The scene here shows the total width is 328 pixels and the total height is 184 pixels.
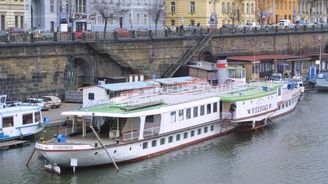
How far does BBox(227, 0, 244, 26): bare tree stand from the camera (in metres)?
118

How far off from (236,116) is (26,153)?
1533cm

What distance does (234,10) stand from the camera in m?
119

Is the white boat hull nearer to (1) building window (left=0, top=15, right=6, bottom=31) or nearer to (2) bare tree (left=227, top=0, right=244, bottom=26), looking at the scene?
(1) building window (left=0, top=15, right=6, bottom=31)

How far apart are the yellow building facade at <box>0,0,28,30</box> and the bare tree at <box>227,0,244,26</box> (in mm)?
42139

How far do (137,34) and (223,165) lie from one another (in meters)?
31.5

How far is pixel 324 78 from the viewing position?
8288 cm

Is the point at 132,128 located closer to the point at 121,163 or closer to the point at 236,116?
the point at 121,163

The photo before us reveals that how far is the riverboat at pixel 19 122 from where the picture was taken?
158 feet

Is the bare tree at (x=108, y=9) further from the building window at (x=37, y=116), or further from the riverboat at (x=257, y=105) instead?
the building window at (x=37, y=116)

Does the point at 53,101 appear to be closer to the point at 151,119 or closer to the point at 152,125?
the point at 151,119

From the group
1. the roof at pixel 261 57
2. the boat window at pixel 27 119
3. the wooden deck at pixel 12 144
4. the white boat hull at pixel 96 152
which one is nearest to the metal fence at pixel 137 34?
the roof at pixel 261 57

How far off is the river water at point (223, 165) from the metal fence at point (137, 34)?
16214mm

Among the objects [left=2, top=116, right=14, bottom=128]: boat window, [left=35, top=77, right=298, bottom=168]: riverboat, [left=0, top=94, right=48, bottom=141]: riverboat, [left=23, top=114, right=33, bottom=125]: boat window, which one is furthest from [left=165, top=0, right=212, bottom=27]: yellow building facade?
[left=2, top=116, right=14, bottom=128]: boat window

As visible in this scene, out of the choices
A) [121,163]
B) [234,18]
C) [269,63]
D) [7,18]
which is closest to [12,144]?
[121,163]
